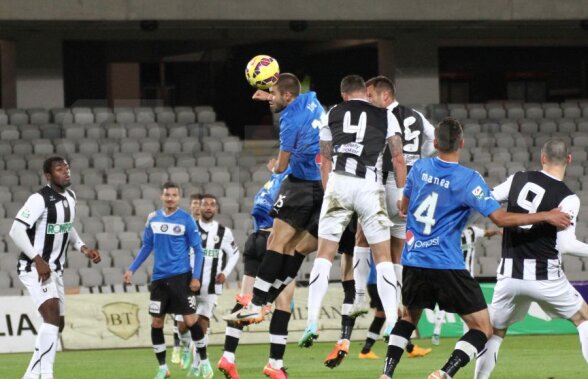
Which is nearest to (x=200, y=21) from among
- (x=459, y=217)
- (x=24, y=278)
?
(x=24, y=278)

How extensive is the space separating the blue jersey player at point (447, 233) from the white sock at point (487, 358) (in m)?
0.26

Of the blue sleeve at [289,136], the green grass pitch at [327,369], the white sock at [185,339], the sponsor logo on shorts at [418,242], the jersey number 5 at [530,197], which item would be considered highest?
the blue sleeve at [289,136]

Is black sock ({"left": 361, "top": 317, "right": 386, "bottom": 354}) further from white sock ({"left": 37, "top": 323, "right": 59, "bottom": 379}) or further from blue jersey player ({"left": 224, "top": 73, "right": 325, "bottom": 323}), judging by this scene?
white sock ({"left": 37, "top": 323, "right": 59, "bottom": 379})

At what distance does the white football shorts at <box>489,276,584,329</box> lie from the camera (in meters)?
9.77

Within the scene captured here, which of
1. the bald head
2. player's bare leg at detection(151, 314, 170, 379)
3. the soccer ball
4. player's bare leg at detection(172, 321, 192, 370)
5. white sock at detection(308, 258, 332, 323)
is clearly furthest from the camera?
player's bare leg at detection(172, 321, 192, 370)

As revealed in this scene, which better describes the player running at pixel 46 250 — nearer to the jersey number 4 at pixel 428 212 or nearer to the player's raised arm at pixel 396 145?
the player's raised arm at pixel 396 145

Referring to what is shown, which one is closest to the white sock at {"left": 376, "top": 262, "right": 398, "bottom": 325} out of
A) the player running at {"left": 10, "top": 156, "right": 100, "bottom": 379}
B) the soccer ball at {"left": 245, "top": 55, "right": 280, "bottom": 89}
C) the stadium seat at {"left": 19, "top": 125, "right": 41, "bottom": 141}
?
the soccer ball at {"left": 245, "top": 55, "right": 280, "bottom": 89}

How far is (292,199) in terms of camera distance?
11.0 metres

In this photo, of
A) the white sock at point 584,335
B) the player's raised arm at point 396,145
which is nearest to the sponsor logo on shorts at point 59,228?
the player's raised arm at point 396,145

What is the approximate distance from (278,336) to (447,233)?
2238 millimetres

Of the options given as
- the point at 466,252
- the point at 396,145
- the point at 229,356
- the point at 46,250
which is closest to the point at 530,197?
the point at 396,145

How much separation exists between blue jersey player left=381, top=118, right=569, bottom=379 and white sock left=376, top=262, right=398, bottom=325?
1103 mm

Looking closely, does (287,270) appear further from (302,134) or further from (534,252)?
(534,252)

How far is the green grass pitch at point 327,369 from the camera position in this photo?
13.1 metres
